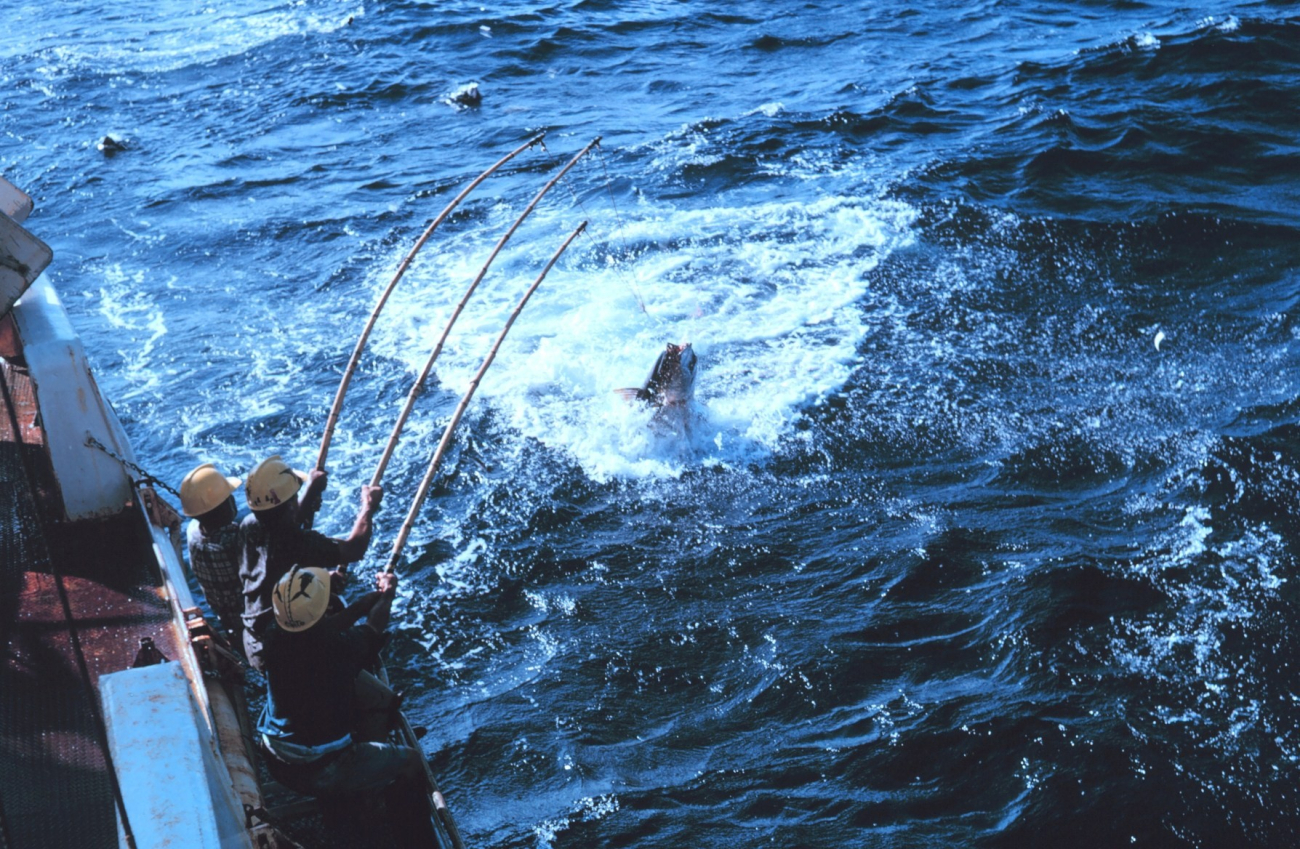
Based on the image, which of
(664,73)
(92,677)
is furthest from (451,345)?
(664,73)

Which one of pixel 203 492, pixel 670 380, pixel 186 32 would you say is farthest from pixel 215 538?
pixel 186 32

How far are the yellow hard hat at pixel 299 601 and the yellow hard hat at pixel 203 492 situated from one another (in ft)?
4.23

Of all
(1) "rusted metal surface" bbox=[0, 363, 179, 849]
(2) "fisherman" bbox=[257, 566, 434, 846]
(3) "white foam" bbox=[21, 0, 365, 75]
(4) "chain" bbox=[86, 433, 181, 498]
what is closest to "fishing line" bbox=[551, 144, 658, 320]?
(4) "chain" bbox=[86, 433, 181, 498]

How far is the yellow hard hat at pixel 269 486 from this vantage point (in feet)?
19.2

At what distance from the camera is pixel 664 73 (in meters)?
22.0

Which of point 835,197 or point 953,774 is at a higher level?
point 835,197

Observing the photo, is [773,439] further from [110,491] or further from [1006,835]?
[110,491]

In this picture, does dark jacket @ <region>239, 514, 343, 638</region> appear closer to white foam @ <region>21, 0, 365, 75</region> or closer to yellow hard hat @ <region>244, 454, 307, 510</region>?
yellow hard hat @ <region>244, 454, 307, 510</region>

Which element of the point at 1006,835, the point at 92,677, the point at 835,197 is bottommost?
the point at 1006,835

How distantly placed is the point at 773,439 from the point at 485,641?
382 centimetres

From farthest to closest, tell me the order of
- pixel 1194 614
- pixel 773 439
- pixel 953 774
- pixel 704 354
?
pixel 704 354 → pixel 773 439 → pixel 1194 614 → pixel 953 774

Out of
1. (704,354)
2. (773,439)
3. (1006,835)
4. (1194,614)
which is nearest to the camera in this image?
(1006,835)

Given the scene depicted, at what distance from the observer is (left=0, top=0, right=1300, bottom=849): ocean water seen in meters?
7.54

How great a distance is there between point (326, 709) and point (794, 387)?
24.6 feet
